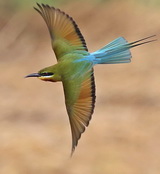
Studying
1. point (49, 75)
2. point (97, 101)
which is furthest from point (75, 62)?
point (97, 101)

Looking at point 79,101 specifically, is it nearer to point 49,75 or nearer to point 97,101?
point 49,75

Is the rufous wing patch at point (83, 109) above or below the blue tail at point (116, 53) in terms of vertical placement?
below

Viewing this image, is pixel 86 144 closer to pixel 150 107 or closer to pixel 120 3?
pixel 150 107

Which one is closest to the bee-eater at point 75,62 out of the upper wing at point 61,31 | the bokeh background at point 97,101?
the upper wing at point 61,31

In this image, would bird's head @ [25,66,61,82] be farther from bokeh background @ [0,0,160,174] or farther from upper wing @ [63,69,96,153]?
bokeh background @ [0,0,160,174]

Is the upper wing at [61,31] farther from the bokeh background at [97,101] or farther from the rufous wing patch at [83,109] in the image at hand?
the bokeh background at [97,101]

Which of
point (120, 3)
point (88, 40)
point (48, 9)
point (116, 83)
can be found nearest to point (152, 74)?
point (116, 83)
